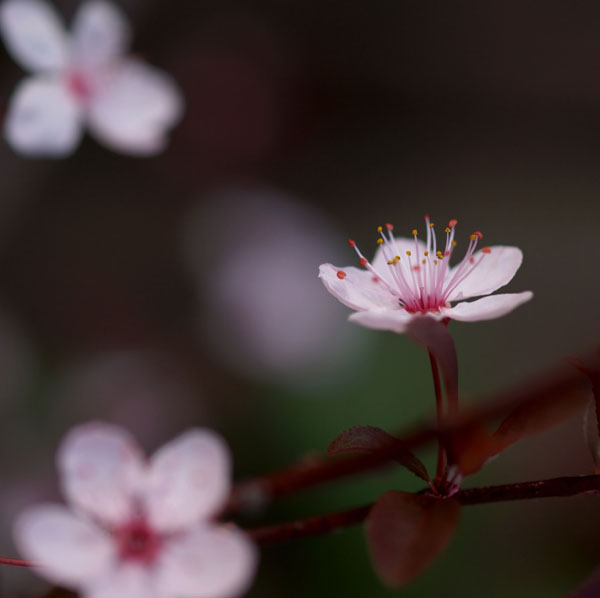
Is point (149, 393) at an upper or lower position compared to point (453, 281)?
upper

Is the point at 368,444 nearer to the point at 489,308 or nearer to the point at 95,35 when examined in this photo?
the point at 489,308

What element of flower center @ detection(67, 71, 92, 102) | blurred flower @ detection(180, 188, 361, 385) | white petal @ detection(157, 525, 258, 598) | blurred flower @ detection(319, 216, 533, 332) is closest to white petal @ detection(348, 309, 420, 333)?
blurred flower @ detection(319, 216, 533, 332)

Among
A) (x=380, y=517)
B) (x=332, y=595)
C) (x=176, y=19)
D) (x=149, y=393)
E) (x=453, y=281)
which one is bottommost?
(x=332, y=595)

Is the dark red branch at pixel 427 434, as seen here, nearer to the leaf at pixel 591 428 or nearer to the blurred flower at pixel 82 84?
the leaf at pixel 591 428

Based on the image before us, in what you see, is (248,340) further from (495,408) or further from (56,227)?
(495,408)

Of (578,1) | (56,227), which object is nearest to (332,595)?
(56,227)

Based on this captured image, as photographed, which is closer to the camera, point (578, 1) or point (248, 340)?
point (248, 340)
